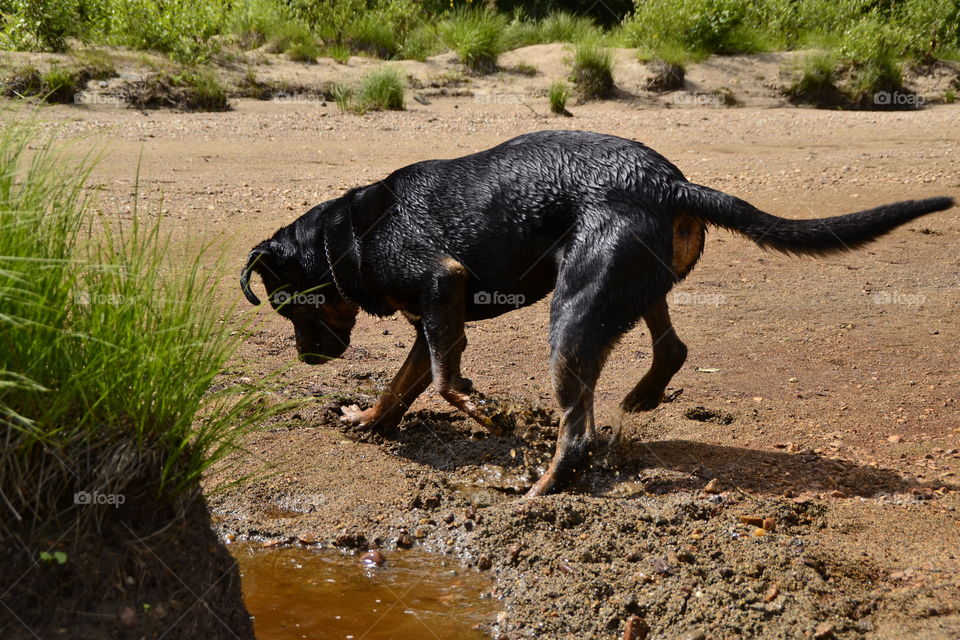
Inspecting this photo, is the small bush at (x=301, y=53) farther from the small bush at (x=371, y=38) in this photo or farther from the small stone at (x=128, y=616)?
the small stone at (x=128, y=616)

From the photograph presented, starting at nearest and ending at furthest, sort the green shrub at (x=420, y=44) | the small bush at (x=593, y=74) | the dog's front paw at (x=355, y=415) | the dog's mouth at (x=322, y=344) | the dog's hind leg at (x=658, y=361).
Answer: the dog's hind leg at (x=658, y=361)
the dog's front paw at (x=355, y=415)
the dog's mouth at (x=322, y=344)
the small bush at (x=593, y=74)
the green shrub at (x=420, y=44)

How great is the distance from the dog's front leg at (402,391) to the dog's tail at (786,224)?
5.79 feet

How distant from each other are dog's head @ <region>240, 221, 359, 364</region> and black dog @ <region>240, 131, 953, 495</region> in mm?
10

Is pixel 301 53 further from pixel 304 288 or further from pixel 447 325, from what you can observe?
pixel 447 325

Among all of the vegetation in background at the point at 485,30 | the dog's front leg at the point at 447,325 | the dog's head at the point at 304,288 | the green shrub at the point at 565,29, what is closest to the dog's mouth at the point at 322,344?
the dog's head at the point at 304,288

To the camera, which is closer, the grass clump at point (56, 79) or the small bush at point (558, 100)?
the grass clump at point (56, 79)

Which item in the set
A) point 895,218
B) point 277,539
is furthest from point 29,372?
point 895,218

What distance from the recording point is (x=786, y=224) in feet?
15.3

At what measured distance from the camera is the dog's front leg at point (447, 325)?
509cm

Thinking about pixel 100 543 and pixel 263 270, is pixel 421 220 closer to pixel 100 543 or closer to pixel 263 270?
pixel 263 270

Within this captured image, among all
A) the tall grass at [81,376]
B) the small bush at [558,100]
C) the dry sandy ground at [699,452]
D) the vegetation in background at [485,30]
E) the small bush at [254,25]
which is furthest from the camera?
the small bush at [254,25]

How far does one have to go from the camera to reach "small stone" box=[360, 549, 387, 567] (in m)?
4.45

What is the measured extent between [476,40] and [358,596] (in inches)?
551

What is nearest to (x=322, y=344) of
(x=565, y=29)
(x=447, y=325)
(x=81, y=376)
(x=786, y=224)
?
(x=447, y=325)
